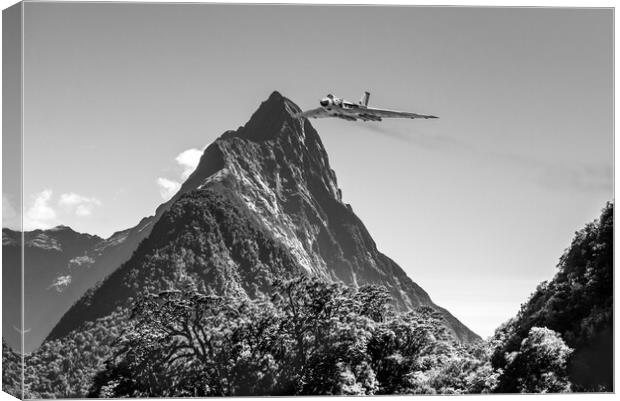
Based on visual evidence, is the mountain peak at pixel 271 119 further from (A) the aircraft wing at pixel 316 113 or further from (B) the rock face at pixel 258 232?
(A) the aircraft wing at pixel 316 113

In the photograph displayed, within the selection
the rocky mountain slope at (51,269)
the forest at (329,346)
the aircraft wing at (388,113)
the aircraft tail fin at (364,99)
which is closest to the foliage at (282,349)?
the forest at (329,346)

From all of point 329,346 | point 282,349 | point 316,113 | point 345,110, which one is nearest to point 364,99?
point 345,110

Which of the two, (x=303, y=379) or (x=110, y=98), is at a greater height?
(x=110, y=98)

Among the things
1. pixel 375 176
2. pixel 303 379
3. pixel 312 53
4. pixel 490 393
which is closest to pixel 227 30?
pixel 312 53

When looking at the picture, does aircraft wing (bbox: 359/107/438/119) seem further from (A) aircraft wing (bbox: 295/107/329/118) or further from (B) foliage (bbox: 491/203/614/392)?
(B) foliage (bbox: 491/203/614/392)

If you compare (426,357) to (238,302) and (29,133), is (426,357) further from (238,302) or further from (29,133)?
(29,133)

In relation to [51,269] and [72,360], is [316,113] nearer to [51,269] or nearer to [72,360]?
[51,269]

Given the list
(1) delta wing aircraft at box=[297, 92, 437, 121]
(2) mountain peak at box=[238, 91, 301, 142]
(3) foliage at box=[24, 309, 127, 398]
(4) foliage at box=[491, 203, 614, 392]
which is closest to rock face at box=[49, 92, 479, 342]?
(2) mountain peak at box=[238, 91, 301, 142]
